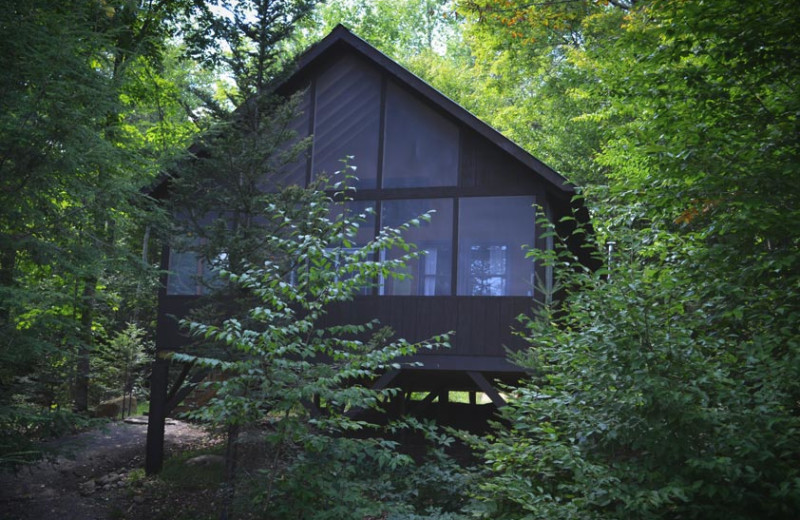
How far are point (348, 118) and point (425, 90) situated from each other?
1.58 m

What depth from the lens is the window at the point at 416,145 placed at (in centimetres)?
1123

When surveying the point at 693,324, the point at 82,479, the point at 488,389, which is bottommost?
the point at 82,479

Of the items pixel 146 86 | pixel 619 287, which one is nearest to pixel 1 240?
pixel 619 287

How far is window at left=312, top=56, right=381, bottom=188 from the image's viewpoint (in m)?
11.7

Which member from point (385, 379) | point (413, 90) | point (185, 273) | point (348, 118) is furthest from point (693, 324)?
point (185, 273)

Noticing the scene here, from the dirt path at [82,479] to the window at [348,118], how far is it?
5422mm

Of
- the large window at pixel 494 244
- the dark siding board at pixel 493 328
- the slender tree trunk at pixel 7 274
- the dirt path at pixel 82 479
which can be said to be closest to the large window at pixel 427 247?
the large window at pixel 494 244

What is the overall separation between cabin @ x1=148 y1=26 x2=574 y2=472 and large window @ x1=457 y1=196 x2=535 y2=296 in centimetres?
2

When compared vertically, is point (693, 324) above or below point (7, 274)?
below

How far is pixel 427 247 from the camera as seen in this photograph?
11227 mm

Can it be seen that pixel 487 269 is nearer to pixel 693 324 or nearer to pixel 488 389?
pixel 488 389

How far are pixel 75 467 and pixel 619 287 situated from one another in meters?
Result: 10.1

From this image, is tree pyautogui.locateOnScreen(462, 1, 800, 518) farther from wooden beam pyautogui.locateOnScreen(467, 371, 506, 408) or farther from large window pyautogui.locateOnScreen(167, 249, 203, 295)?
large window pyautogui.locateOnScreen(167, 249, 203, 295)

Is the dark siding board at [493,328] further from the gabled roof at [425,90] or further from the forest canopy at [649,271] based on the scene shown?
the forest canopy at [649,271]
